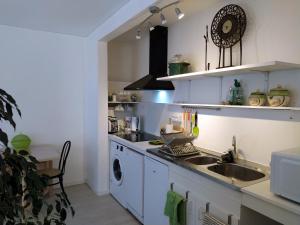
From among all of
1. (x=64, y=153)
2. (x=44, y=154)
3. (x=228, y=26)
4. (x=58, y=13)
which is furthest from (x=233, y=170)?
(x=58, y=13)

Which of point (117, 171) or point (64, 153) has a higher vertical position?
point (64, 153)

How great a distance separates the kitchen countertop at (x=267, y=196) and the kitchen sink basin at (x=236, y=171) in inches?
11.6

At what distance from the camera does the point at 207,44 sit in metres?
2.54

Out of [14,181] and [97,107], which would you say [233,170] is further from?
[97,107]

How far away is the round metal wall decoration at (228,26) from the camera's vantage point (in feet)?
6.93

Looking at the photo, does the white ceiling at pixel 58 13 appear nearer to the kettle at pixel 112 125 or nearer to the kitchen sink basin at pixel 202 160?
the kettle at pixel 112 125

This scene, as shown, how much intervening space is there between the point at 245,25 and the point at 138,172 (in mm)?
1890

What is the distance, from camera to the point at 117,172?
3273 mm

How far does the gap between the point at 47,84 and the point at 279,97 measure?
312 cm

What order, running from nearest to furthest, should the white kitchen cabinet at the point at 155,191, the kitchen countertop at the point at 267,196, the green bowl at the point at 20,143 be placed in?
the kitchen countertop at the point at 267,196 < the white kitchen cabinet at the point at 155,191 < the green bowl at the point at 20,143

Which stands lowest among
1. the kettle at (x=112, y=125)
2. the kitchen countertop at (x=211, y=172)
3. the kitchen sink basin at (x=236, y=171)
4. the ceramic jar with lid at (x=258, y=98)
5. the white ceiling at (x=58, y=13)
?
the kitchen sink basin at (x=236, y=171)

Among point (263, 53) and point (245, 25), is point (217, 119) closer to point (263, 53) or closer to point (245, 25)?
point (263, 53)

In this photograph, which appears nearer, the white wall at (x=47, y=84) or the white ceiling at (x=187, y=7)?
the white ceiling at (x=187, y=7)

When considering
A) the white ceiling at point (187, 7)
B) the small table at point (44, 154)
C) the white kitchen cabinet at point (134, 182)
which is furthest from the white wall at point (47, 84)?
the white ceiling at point (187, 7)
